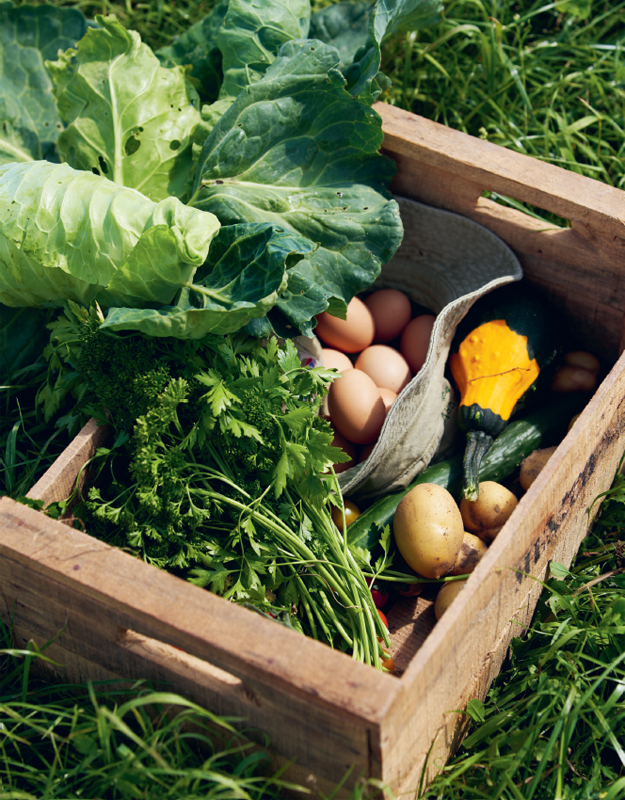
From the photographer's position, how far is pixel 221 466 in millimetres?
1794

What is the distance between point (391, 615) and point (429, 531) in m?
0.36

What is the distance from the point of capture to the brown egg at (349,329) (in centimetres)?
244

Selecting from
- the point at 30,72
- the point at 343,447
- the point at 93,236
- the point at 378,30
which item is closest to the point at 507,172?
the point at 378,30

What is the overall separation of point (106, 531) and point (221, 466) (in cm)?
36

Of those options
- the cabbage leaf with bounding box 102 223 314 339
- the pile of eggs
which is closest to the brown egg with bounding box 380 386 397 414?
the pile of eggs

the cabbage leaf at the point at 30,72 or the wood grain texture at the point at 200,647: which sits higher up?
the cabbage leaf at the point at 30,72

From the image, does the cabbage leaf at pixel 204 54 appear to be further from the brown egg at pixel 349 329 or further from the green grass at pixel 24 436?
the green grass at pixel 24 436

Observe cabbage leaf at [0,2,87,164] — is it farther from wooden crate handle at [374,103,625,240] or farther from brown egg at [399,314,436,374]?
brown egg at [399,314,436,374]

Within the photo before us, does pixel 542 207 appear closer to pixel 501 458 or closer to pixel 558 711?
pixel 501 458

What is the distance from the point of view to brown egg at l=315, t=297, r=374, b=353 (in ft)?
8.01

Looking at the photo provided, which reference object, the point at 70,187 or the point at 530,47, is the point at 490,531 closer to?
the point at 70,187

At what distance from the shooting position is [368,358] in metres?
2.41

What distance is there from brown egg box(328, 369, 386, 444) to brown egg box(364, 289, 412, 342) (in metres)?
0.38

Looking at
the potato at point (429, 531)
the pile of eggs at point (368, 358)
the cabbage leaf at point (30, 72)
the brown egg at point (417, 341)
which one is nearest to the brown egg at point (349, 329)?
the pile of eggs at point (368, 358)
